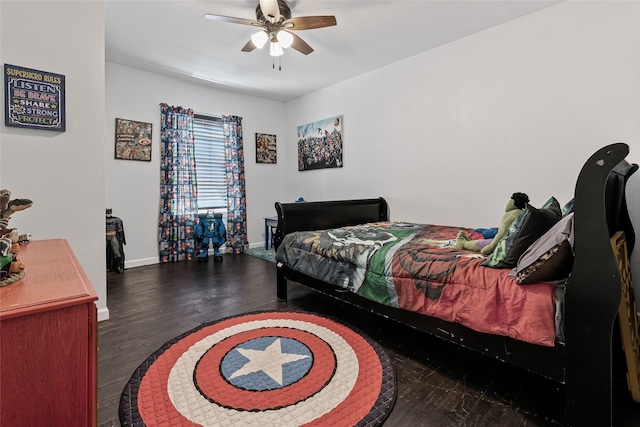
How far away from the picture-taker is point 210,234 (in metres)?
4.41

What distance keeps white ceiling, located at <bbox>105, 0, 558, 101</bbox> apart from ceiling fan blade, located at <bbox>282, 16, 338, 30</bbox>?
0.72 feet

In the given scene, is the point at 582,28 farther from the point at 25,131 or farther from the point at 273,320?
the point at 25,131

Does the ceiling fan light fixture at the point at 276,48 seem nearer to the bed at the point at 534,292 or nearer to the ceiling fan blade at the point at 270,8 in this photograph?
the ceiling fan blade at the point at 270,8

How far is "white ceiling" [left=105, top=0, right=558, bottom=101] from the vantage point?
2.55 m

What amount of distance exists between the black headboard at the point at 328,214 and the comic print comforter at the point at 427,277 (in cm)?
21

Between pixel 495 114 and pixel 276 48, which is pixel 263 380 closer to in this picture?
pixel 276 48

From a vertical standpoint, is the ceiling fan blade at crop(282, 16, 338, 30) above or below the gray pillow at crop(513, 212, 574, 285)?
above

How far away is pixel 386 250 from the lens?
2068 mm

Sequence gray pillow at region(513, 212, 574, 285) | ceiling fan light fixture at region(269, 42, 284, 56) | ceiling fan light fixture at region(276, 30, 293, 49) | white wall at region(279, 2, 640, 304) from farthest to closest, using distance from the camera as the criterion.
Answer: ceiling fan light fixture at region(269, 42, 284, 56) → ceiling fan light fixture at region(276, 30, 293, 49) → white wall at region(279, 2, 640, 304) → gray pillow at region(513, 212, 574, 285)

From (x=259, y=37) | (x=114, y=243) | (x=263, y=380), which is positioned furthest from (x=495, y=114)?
(x=114, y=243)

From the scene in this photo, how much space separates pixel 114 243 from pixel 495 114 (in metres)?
4.31

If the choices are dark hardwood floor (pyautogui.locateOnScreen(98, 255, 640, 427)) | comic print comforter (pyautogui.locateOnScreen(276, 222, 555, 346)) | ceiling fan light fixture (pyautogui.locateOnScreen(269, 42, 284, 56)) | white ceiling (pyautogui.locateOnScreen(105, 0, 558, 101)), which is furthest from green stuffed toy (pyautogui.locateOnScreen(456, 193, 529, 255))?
ceiling fan light fixture (pyautogui.locateOnScreen(269, 42, 284, 56))

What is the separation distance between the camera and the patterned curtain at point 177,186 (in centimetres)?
412

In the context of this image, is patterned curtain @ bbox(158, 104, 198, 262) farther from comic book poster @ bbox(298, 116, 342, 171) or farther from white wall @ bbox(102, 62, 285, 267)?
comic book poster @ bbox(298, 116, 342, 171)
